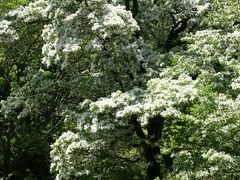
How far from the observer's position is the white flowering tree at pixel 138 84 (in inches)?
558

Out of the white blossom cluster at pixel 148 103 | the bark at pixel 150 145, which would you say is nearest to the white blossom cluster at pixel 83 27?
the white blossom cluster at pixel 148 103

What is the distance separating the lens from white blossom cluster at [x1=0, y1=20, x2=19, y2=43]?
19.3 meters

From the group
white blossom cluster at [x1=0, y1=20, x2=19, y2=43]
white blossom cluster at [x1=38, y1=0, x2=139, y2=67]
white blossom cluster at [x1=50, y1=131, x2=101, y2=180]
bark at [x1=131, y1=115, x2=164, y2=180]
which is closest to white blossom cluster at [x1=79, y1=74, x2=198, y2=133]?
white blossom cluster at [x1=50, y1=131, x2=101, y2=180]

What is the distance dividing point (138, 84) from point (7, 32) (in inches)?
244

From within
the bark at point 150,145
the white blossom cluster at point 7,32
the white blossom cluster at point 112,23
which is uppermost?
the white blossom cluster at point 7,32

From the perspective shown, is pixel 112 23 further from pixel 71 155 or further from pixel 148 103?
pixel 71 155

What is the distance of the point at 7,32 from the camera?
19.3 metres

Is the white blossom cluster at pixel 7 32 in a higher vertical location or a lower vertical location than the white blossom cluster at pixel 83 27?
higher

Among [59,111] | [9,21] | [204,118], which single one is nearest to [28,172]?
[59,111]

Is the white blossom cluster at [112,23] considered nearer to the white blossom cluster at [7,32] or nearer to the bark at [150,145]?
the bark at [150,145]

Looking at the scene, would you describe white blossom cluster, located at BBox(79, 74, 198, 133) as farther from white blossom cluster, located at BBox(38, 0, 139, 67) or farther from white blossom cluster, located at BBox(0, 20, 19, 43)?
white blossom cluster, located at BBox(0, 20, 19, 43)

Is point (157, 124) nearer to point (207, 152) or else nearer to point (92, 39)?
point (92, 39)

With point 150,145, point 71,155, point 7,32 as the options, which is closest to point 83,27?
point 7,32

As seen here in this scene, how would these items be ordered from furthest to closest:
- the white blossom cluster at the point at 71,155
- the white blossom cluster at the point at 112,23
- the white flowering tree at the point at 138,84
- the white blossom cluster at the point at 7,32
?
the white blossom cluster at the point at 7,32 → the white blossom cluster at the point at 71,155 → the white blossom cluster at the point at 112,23 → the white flowering tree at the point at 138,84
